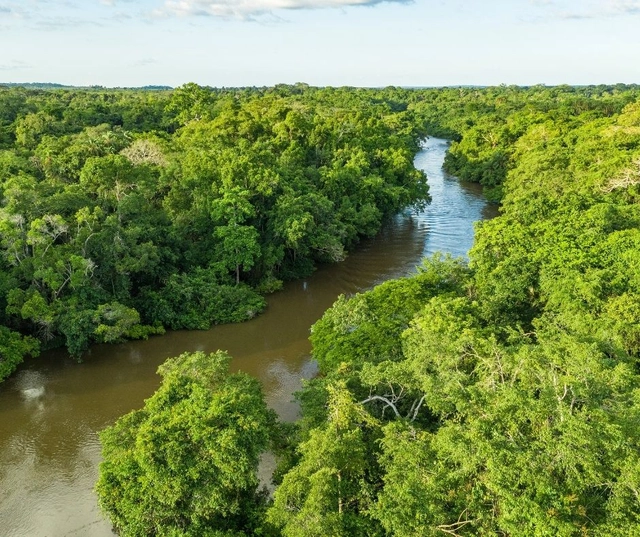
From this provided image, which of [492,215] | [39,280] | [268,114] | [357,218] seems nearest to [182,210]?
[39,280]

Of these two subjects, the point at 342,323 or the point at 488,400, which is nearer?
the point at 488,400

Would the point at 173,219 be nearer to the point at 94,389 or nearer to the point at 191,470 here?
the point at 94,389

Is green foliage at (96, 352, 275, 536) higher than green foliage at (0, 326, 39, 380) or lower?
higher

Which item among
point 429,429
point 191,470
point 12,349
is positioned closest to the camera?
point 191,470

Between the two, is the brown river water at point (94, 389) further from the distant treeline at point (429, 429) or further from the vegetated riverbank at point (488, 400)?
the vegetated riverbank at point (488, 400)

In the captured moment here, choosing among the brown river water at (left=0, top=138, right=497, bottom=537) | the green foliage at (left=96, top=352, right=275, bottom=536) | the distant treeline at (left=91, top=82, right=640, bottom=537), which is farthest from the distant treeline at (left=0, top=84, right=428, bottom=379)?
the green foliage at (left=96, top=352, right=275, bottom=536)

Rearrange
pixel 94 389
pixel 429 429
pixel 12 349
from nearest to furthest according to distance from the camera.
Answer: pixel 429 429
pixel 94 389
pixel 12 349

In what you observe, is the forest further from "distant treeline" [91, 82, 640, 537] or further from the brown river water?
the brown river water

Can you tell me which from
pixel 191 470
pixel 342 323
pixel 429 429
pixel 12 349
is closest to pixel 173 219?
pixel 12 349
